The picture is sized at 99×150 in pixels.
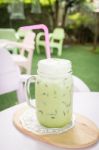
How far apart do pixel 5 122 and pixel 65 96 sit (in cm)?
15

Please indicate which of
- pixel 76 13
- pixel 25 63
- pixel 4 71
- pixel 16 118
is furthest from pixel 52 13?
pixel 16 118

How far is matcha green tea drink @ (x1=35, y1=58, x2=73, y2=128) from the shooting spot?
0.66 metres

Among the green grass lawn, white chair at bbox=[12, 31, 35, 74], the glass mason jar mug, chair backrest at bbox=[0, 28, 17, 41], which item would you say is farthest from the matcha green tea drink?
chair backrest at bbox=[0, 28, 17, 41]

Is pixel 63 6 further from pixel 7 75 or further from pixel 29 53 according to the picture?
pixel 7 75

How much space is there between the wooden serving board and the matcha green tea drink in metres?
0.03

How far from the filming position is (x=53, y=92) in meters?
0.66

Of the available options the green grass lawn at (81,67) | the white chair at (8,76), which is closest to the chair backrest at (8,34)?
the green grass lawn at (81,67)

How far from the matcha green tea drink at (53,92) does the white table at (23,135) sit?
0.07 meters

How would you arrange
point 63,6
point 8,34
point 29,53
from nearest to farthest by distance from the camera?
1. point 29,53
2. point 8,34
3. point 63,6

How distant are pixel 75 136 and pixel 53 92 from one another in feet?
0.33

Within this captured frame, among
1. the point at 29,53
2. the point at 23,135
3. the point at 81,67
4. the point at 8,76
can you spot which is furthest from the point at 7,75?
the point at 81,67

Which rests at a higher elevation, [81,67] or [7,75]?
[7,75]

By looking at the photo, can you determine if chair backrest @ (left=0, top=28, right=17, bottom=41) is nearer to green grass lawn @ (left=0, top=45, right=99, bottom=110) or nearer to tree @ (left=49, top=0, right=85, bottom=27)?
green grass lawn @ (left=0, top=45, right=99, bottom=110)

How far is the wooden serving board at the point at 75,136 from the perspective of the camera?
62cm
